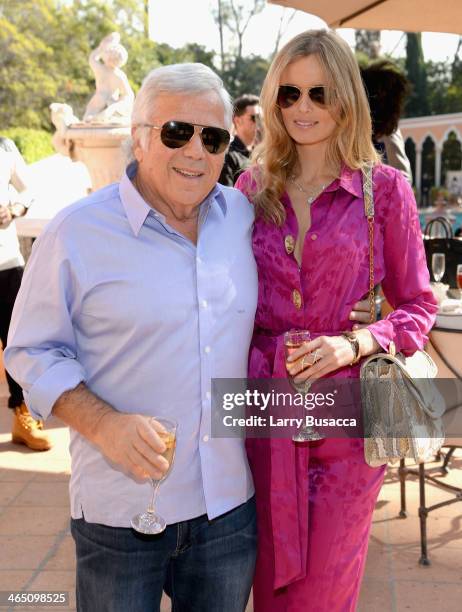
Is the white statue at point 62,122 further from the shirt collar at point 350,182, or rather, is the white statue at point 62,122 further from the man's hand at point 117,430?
the man's hand at point 117,430

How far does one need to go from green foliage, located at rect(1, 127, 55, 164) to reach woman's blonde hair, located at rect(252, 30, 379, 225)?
90.6ft

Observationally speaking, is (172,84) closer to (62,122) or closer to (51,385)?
(51,385)

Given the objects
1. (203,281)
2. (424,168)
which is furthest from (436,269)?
(424,168)

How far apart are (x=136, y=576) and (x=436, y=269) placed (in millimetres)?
2998

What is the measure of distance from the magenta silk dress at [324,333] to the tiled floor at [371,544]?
126 centimetres

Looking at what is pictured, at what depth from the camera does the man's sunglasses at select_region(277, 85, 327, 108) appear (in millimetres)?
2168

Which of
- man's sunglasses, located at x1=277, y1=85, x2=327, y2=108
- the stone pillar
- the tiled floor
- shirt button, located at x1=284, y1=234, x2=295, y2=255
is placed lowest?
the stone pillar

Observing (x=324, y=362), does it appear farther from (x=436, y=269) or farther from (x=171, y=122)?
(x=436, y=269)

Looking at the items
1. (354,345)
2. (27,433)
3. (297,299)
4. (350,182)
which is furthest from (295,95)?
(27,433)

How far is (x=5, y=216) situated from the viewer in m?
4.96

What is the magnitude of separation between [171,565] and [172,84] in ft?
3.83

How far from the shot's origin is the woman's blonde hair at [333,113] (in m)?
2.16

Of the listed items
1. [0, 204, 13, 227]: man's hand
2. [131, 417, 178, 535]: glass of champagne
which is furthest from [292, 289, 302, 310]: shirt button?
[0, 204, 13, 227]: man's hand

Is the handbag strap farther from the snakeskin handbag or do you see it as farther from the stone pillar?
Result: the stone pillar
